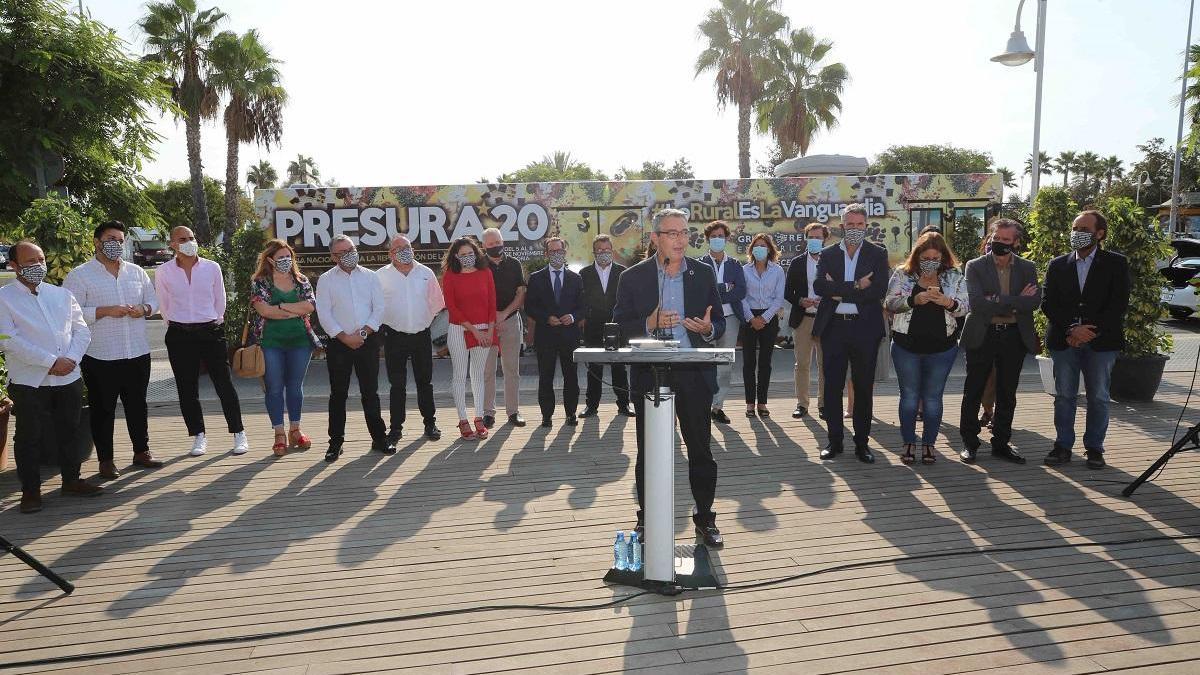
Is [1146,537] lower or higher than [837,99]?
lower

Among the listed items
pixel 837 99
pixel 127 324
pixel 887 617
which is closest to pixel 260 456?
pixel 127 324

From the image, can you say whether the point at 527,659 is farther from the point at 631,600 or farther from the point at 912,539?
the point at 912,539

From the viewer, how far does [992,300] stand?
6270 mm

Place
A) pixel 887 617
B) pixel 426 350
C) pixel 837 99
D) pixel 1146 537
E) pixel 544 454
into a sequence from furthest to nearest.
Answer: pixel 837 99 → pixel 426 350 → pixel 544 454 → pixel 1146 537 → pixel 887 617

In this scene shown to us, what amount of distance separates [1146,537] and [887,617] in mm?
2015

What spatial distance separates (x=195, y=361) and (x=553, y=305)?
3.27 m

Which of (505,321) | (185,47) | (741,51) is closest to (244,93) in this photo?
(185,47)

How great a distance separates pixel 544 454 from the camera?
7051 mm

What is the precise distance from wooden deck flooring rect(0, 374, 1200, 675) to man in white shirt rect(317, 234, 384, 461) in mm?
508

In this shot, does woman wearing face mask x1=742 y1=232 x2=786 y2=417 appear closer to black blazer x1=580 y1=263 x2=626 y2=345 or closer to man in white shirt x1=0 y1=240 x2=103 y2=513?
black blazer x1=580 y1=263 x2=626 y2=345

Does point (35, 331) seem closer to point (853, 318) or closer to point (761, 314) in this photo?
point (853, 318)

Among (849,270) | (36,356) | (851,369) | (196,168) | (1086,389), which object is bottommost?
(1086,389)

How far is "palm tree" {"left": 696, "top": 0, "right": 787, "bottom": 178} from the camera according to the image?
2669cm

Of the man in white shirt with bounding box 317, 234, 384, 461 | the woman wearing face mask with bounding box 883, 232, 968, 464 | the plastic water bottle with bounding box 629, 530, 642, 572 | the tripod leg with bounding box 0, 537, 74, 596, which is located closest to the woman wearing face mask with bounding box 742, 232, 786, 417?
the woman wearing face mask with bounding box 883, 232, 968, 464
